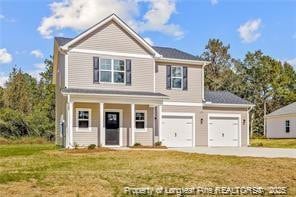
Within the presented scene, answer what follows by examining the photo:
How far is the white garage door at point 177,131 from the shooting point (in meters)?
29.4

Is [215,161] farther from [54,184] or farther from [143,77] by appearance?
[143,77]

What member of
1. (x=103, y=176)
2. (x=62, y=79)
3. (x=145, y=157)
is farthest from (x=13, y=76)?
(x=103, y=176)

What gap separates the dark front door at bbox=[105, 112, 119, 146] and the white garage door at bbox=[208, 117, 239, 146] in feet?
23.2

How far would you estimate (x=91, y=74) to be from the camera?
87.6 feet

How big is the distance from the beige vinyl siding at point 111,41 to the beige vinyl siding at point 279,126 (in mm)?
26322

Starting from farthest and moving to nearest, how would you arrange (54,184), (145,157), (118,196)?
(145,157), (54,184), (118,196)

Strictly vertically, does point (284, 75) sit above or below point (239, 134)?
above

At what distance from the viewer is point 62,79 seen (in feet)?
90.5

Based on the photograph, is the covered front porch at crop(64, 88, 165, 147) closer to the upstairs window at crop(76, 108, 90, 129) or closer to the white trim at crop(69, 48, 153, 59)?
the upstairs window at crop(76, 108, 90, 129)

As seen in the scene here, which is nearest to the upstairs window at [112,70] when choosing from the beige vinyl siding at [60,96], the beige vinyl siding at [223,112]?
the beige vinyl siding at [60,96]

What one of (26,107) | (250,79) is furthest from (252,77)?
(26,107)

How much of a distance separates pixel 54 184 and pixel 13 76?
45.1 meters

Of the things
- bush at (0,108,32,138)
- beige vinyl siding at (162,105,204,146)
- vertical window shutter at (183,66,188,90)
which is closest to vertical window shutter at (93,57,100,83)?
beige vinyl siding at (162,105,204,146)

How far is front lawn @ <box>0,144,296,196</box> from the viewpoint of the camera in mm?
11508
